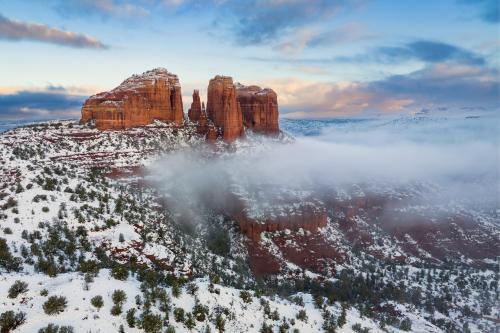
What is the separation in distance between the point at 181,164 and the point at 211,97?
1496 inches

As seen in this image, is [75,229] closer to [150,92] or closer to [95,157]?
[95,157]

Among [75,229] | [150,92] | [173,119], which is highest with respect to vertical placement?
[150,92]

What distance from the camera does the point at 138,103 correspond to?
98688mm

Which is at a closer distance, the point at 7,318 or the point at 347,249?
the point at 7,318

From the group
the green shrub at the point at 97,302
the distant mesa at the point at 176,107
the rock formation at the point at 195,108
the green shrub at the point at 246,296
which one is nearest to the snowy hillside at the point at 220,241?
the green shrub at the point at 97,302

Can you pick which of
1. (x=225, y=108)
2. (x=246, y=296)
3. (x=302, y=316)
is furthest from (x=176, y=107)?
(x=302, y=316)

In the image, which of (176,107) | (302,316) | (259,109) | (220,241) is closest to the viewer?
(302,316)

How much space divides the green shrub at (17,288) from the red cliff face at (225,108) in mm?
100673

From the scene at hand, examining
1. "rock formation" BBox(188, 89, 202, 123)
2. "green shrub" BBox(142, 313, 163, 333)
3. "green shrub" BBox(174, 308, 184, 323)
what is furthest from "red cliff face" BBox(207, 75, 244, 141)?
"green shrub" BBox(142, 313, 163, 333)

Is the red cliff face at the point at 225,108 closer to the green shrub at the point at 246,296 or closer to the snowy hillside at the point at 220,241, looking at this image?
the snowy hillside at the point at 220,241

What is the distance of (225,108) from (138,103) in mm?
32331

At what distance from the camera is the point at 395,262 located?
9275 cm

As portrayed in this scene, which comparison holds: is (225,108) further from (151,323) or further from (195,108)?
(151,323)

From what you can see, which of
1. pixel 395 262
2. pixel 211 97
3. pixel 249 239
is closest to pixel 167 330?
pixel 249 239
